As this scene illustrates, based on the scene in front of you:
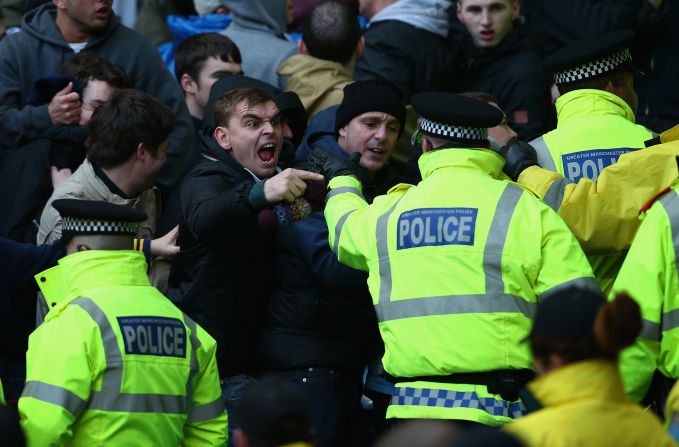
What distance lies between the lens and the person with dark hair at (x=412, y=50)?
898 centimetres

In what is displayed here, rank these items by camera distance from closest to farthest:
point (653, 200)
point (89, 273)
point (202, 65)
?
point (653, 200) → point (89, 273) → point (202, 65)

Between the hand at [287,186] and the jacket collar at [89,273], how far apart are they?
2.39ft

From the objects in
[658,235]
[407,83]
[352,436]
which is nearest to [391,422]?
[352,436]

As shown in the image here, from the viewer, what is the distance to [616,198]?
5.96 metres

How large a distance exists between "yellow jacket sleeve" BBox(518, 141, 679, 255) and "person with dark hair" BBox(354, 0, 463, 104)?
2.91 meters

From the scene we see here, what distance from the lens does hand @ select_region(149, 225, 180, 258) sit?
7113mm

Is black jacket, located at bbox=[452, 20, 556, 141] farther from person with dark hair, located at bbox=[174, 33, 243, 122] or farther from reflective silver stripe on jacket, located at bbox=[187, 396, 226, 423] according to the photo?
reflective silver stripe on jacket, located at bbox=[187, 396, 226, 423]

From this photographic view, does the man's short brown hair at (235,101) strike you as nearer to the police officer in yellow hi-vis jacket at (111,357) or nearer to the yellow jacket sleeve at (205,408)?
the police officer in yellow hi-vis jacket at (111,357)

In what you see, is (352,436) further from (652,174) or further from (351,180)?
(652,174)

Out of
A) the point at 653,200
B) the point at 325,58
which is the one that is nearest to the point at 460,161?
the point at 653,200

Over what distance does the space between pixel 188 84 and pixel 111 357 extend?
3514mm

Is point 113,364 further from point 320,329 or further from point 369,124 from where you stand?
point 369,124

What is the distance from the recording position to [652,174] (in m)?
5.88

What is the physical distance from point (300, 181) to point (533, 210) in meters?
1.23
